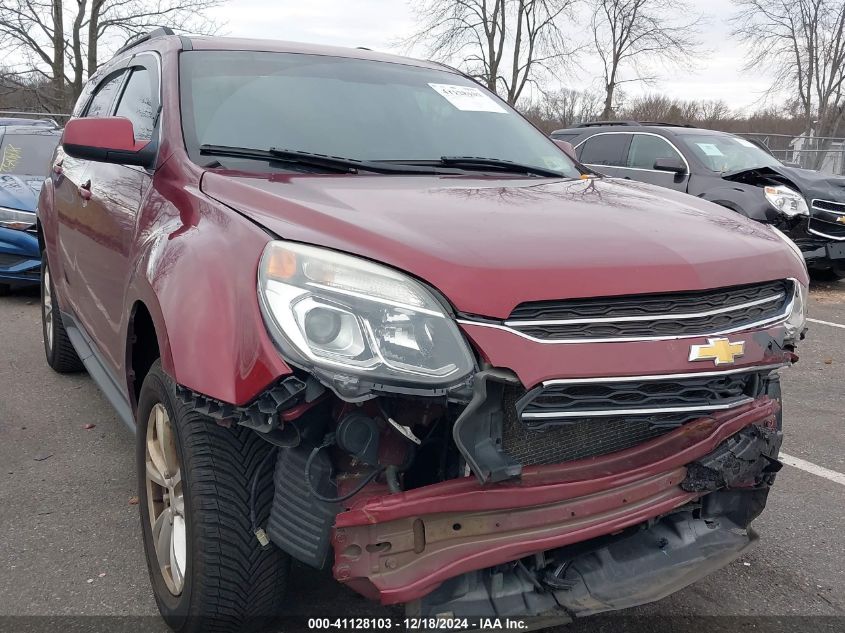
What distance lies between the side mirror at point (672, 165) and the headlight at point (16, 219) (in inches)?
255

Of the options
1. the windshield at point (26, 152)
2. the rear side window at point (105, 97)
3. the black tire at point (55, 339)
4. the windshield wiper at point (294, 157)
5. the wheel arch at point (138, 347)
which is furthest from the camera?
the windshield at point (26, 152)

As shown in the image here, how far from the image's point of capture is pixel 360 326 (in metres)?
1.83

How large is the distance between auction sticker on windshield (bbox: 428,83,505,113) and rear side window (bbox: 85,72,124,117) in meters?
1.68

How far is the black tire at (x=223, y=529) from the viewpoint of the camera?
2057 millimetres

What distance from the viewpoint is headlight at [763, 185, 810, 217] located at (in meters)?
8.52

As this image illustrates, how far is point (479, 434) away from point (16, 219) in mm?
6954

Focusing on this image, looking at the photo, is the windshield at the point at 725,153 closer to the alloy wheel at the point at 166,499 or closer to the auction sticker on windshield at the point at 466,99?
the auction sticker on windshield at the point at 466,99

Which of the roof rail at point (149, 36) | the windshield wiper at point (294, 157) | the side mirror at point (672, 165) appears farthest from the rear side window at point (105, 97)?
the side mirror at point (672, 165)

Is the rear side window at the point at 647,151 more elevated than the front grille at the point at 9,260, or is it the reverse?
the rear side window at the point at 647,151

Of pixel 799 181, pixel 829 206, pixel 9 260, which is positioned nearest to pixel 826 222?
pixel 829 206

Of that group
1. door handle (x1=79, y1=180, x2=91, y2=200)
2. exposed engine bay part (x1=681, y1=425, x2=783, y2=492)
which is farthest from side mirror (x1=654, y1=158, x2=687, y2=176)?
exposed engine bay part (x1=681, y1=425, x2=783, y2=492)

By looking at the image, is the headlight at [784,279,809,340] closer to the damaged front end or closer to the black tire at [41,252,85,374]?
the damaged front end

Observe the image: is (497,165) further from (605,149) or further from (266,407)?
(605,149)

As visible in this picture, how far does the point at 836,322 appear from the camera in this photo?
7.62m
